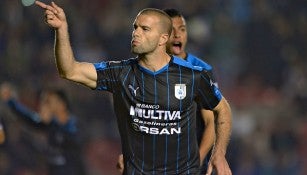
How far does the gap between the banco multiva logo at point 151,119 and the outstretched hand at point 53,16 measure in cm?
84

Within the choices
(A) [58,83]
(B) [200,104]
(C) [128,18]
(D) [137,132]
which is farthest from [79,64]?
(C) [128,18]

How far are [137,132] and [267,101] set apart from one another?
272 inches

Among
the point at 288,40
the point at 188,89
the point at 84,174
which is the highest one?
the point at 188,89

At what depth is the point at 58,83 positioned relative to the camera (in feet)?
39.9

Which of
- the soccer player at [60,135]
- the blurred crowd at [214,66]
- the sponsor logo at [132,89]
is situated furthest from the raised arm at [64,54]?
the blurred crowd at [214,66]

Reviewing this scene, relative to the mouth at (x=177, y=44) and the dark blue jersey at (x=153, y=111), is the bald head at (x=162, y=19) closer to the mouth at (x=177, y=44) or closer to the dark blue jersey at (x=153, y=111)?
the dark blue jersey at (x=153, y=111)

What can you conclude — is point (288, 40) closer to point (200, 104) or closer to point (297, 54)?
point (297, 54)

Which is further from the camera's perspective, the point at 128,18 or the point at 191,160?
the point at 128,18

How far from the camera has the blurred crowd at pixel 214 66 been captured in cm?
1190

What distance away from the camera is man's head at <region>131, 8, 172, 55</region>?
18.7ft

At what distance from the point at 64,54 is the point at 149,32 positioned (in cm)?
63

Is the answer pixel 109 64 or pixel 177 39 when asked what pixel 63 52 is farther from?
pixel 177 39

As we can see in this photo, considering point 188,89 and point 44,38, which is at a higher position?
point 188,89

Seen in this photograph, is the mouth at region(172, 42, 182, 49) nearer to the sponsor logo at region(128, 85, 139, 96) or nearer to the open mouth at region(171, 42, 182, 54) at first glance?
the open mouth at region(171, 42, 182, 54)
